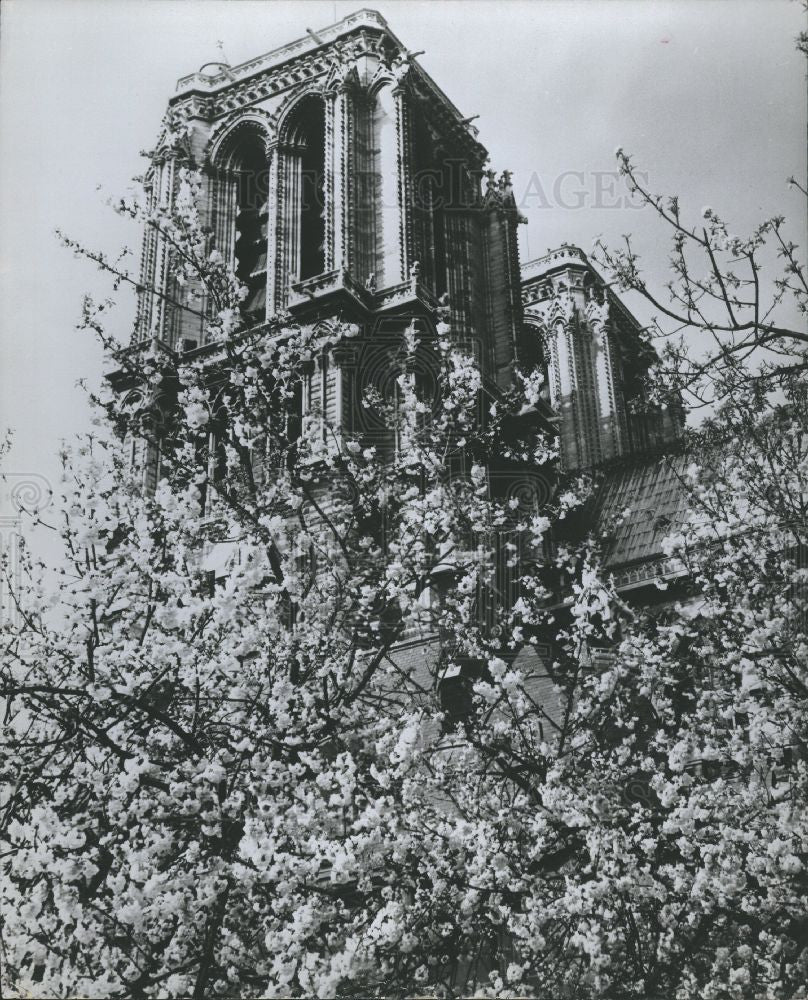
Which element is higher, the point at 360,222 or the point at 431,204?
the point at 431,204

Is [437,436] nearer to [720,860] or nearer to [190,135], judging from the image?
[720,860]

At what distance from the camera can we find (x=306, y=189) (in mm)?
37500

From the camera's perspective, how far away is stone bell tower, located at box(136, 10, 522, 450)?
110 ft

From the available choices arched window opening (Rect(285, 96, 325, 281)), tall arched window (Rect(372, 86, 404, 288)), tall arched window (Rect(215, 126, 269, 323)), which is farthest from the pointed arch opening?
tall arched window (Rect(372, 86, 404, 288))

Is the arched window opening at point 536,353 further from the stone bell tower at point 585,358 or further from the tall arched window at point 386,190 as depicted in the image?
the tall arched window at point 386,190

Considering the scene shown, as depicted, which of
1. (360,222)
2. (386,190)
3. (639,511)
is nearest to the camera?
(639,511)

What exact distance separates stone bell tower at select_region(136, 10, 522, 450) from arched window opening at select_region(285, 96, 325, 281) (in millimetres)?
50

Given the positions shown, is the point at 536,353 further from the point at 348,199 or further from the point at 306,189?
the point at 348,199

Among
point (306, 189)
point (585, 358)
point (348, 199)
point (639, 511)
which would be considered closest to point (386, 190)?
point (348, 199)

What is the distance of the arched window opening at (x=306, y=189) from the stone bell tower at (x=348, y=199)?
0.05m

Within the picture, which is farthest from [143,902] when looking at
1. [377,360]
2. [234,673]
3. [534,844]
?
[377,360]

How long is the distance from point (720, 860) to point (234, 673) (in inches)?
245

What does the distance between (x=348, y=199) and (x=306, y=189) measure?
3.50 meters

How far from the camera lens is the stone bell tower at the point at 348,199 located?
3353cm
